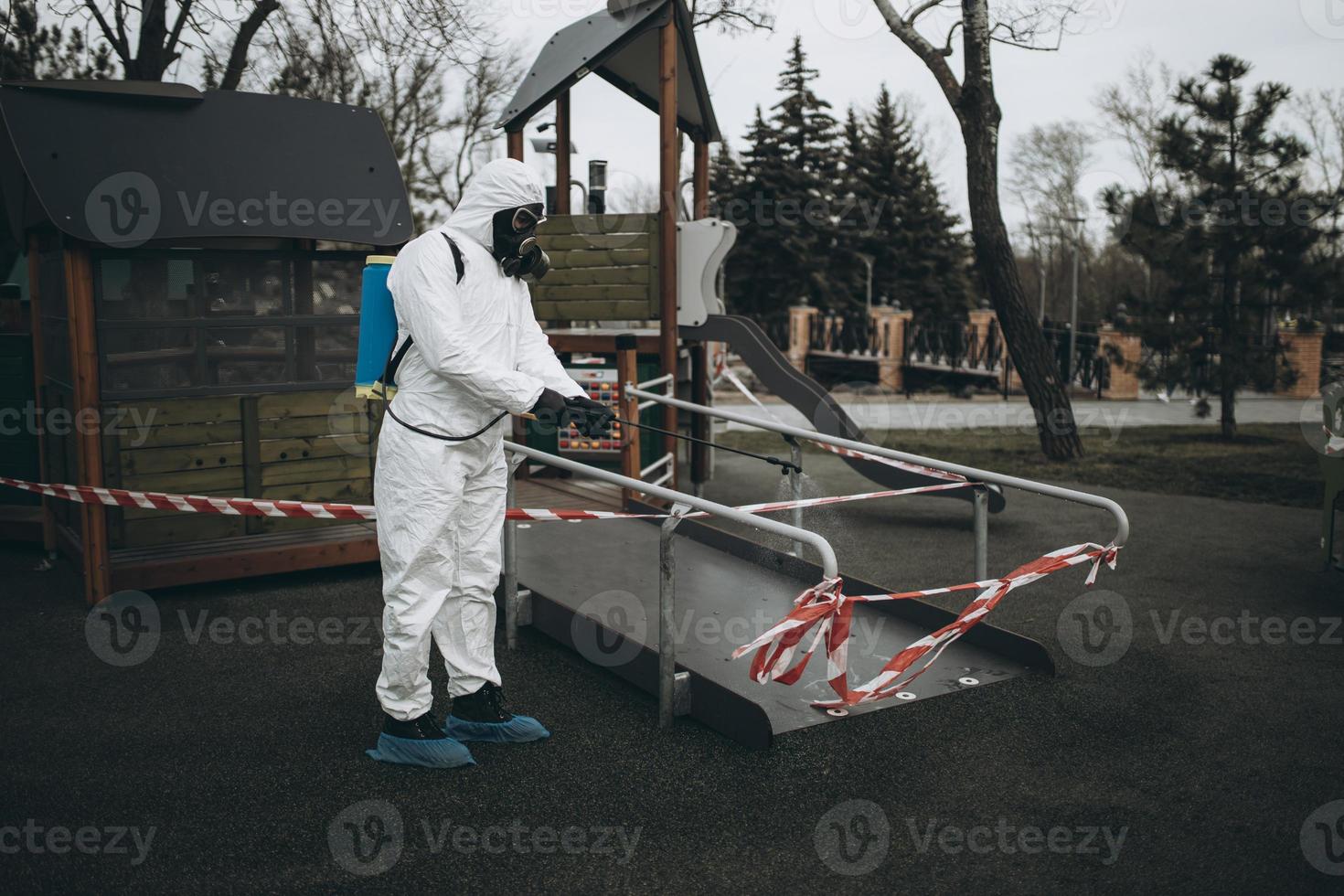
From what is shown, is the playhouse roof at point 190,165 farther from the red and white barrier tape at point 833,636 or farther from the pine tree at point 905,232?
the pine tree at point 905,232

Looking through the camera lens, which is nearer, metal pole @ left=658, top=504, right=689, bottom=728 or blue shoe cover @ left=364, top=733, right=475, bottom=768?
blue shoe cover @ left=364, top=733, right=475, bottom=768

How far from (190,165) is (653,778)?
4.21 m

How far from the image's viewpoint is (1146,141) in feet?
119

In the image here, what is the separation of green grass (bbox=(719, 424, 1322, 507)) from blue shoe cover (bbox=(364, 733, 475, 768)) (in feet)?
26.0

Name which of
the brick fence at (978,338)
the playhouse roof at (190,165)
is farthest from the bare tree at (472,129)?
the playhouse roof at (190,165)

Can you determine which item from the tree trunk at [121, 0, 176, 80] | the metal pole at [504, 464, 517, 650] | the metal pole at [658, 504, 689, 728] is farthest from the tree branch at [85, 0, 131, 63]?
the metal pole at [658, 504, 689, 728]

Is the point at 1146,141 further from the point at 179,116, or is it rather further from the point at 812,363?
the point at 179,116

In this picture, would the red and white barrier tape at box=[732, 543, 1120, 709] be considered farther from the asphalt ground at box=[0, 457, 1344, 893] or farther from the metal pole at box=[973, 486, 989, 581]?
the metal pole at box=[973, 486, 989, 581]

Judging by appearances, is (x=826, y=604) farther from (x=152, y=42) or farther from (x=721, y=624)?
(x=152, y=42)

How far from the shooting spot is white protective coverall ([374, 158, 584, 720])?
367cm

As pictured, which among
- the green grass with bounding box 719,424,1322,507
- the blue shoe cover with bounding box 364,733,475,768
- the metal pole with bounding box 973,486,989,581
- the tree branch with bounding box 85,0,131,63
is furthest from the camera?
the tree branch with bounding box 85,0,131,63

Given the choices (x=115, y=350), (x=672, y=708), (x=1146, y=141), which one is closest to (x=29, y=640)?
(x=115, y=350)

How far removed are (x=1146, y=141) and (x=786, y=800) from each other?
37.7 meters

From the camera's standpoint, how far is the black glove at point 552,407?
12.5 feet
